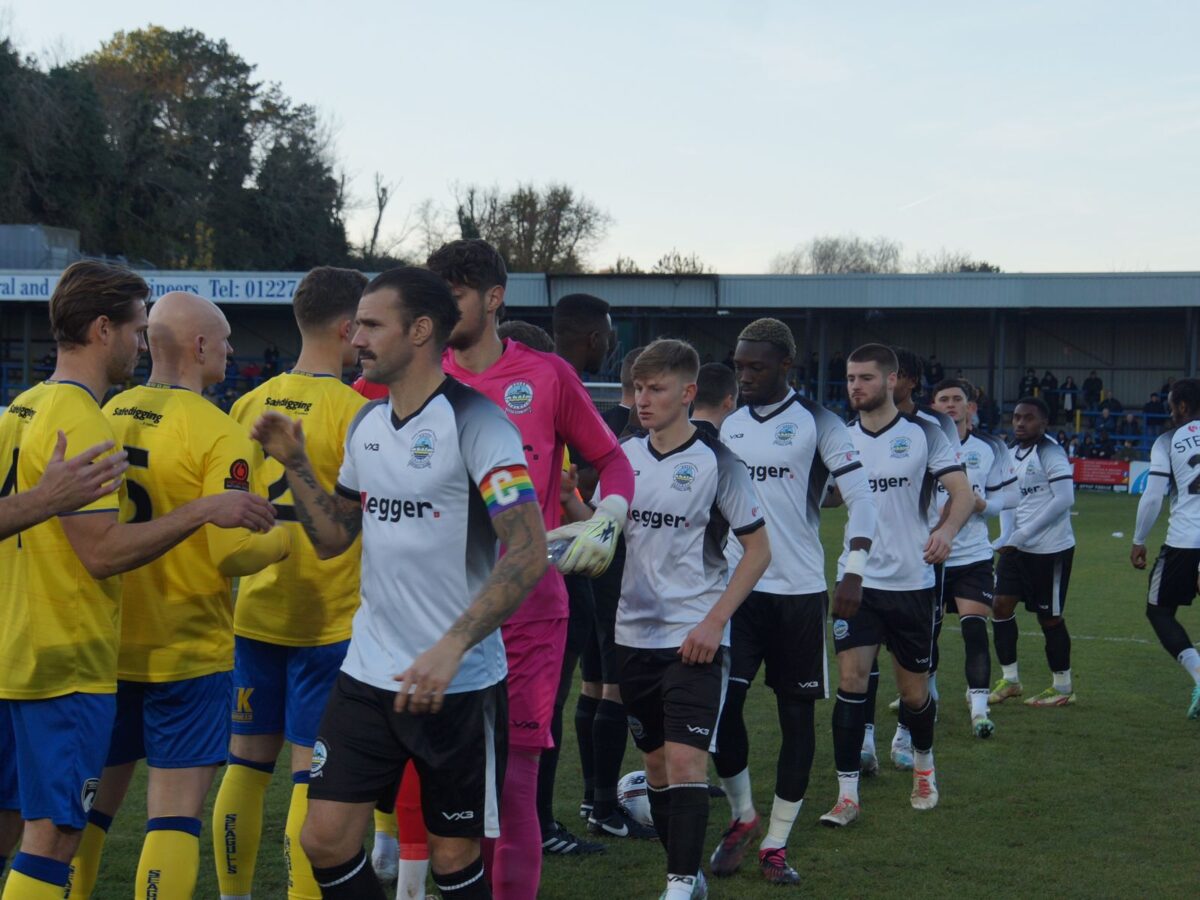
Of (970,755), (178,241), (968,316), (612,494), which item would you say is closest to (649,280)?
(968,316)

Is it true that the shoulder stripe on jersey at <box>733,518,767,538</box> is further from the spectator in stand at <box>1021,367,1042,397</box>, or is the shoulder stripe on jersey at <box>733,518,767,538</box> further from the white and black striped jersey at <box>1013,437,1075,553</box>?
the spectator in stand at <box>1021,367,1042,397</box>

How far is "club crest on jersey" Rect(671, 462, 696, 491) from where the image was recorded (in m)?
4.98

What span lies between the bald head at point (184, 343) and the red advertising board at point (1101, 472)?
30.9 m

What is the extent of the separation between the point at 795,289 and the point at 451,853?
3856 centimetres

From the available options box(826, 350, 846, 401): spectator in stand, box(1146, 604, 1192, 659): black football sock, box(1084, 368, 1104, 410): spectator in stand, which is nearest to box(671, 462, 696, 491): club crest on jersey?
box(1146, 604, 1192, 659): black football sock

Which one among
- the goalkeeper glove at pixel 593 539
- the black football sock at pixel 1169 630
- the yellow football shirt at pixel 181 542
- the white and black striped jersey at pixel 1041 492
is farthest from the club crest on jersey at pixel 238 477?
the black football sock at pixel 1169 630

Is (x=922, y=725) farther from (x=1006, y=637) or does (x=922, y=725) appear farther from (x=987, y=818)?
(x=1006, y=637)

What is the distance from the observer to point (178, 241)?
53.2 meters

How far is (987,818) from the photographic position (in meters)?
6.44

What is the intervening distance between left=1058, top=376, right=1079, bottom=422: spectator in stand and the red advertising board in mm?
5545

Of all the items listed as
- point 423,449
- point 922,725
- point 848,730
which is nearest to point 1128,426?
point 922,725

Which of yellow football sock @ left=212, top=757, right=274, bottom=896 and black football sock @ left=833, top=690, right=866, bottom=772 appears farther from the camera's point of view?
black football sock @ left=833, top=690, right=866, bottom=772

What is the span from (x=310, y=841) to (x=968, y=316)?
43306mm

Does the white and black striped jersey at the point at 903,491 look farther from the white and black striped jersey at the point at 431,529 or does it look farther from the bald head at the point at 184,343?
the bald head at the point at 184,343
